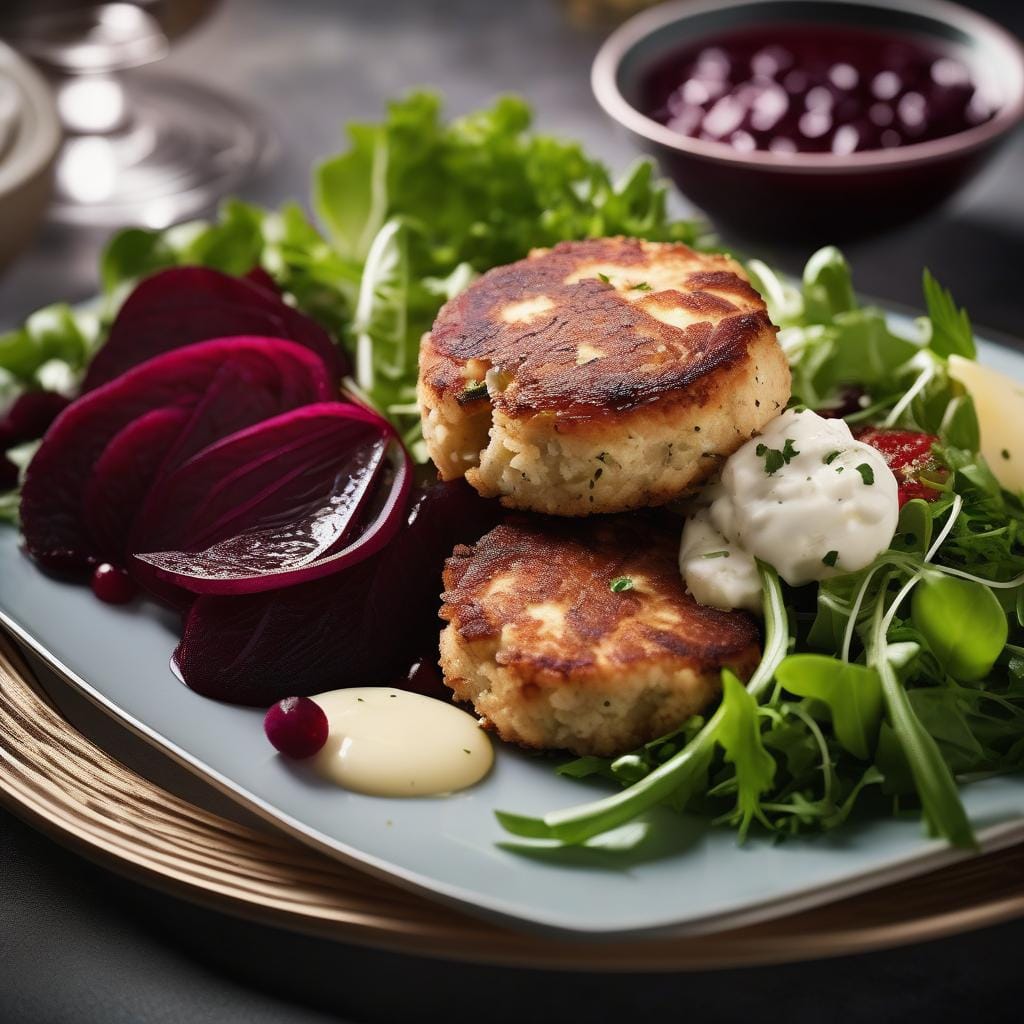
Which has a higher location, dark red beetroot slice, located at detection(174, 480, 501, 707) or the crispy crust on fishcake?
the crispy crust on fishcake

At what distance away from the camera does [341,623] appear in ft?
9.18

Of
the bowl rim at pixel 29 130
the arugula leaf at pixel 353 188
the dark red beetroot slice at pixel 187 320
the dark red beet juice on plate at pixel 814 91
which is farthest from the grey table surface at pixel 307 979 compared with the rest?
the dark red beet juice on plate at pixel 814 91

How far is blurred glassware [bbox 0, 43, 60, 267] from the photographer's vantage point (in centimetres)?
450

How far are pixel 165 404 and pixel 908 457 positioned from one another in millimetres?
1850

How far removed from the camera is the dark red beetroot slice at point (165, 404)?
10.7ft

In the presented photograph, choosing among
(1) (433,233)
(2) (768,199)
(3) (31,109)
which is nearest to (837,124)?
(2) (768,199)

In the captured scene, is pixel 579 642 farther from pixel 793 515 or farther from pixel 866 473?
pixel 866 473

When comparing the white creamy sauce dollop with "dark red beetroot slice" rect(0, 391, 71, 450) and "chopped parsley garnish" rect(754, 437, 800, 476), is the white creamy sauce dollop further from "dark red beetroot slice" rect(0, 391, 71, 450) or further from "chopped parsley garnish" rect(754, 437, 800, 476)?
"dark red beetroot slice" rect(0, 391, 71, 450)

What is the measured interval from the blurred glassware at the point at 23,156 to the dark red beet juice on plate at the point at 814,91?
2236 mm

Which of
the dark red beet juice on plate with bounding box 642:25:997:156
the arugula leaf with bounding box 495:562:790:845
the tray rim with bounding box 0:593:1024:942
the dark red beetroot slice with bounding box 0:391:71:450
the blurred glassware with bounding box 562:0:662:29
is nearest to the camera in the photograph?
the tray rim with bounding box 0:593:1024:942

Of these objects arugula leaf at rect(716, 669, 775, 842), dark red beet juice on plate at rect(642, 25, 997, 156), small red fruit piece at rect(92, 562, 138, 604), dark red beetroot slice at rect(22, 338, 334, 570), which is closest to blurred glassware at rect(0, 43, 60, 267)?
dark red beetroot slice at rect(22, 338, 334, 570)

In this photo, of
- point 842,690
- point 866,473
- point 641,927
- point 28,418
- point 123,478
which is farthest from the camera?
point 28,418

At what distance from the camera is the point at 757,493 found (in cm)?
266

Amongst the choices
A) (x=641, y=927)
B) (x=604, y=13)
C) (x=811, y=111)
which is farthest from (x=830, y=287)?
(x=604, y=13)
